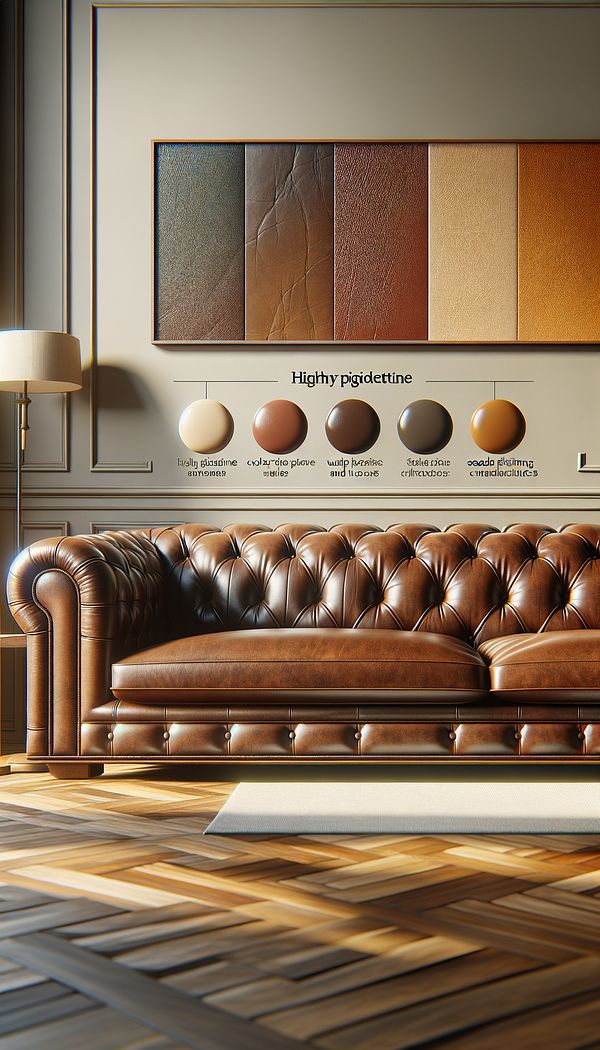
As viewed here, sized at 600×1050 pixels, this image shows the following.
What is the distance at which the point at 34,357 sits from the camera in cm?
316

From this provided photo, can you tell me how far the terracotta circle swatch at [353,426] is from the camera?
3.53 m

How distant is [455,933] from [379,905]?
171 millimetres

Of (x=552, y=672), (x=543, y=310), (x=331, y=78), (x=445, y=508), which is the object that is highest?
(x=331, y=78)

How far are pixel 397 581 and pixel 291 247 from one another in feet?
4.52

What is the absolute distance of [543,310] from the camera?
3.52m

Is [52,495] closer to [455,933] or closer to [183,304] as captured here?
[183,304]

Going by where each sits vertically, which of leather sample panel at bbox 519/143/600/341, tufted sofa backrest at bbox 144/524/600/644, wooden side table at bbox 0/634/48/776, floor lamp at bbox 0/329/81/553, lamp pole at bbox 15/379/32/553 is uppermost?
leather sample panel at bbox 519/143/600/341

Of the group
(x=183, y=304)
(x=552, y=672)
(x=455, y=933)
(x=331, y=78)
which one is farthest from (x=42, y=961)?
(x=331, y=78)

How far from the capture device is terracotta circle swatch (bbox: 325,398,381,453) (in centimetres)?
353

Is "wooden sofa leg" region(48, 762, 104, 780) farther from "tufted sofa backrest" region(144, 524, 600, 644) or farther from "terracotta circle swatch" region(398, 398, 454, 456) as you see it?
"terracotta circle swatch" region(398, 398, 454, 456)

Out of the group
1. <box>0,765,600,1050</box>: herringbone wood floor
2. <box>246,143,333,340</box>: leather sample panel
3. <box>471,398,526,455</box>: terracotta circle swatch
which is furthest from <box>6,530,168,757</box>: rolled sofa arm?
<box>471,398,526,455</box>: terracotta circle swatch

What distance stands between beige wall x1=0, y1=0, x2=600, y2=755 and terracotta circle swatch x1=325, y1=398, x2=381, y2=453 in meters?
0.05

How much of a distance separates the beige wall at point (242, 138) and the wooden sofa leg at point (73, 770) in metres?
1.11

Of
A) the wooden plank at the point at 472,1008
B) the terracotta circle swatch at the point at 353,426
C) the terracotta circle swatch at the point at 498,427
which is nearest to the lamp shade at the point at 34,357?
the terracotta circle swatch at the point at 353,426
